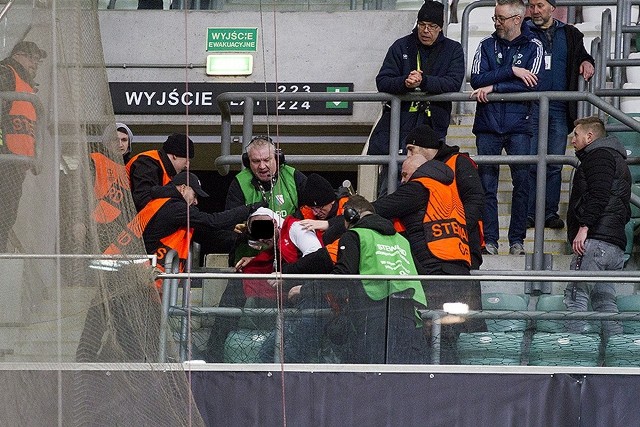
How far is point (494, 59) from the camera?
933cm

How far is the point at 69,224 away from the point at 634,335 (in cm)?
348

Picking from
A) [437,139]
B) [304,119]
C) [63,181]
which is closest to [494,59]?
[437,139]

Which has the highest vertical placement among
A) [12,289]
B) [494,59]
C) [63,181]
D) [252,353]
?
[494,59]

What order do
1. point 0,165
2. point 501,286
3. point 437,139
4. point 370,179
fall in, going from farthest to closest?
1. point 370,179
2. point 437,139
3. point 501,286
4. point 0,165

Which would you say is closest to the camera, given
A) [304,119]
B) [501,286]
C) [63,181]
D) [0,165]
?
[0,165]

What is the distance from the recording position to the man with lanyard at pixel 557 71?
9.36 meters

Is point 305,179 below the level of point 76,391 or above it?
above

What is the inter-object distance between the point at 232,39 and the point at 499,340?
5145mm

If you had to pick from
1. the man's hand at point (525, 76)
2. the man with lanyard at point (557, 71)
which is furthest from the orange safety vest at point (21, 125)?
the man with lanyard at point (557, 71)

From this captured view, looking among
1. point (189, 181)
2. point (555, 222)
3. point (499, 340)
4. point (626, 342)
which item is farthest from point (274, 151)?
point (626, 342)

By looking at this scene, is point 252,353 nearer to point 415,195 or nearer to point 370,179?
point 415,195

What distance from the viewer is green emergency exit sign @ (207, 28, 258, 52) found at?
40.0 feet

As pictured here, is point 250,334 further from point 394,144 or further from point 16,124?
point 16,124

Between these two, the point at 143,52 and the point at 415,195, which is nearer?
the point at 415,195
